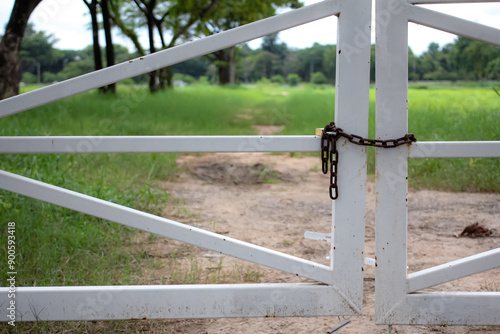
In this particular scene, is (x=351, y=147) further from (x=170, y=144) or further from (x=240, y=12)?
(x=240, y=12)

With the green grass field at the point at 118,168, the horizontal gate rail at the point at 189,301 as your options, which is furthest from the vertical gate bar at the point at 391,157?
the green grass field at the point at 118,168

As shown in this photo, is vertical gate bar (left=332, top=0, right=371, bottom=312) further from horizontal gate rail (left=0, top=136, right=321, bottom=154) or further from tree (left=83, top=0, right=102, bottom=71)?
tree (left=83, top=0, right=102, bottom=71)

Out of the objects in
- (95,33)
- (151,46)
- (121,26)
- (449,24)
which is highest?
(121,26)

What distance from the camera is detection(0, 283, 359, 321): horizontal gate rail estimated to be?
2125mm

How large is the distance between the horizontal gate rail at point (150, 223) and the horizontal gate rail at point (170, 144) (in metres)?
0.15

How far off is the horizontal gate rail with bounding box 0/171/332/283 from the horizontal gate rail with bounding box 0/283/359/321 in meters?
0.11

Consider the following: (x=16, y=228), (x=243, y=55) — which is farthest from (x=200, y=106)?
(x=243, y=55)

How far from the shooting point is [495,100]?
7.75 meters

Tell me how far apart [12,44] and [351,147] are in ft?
30.3

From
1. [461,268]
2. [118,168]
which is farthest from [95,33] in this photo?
[461,268]

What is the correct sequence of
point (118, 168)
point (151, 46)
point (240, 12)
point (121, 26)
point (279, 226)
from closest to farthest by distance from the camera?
point (279, 226), point (118, 168), point (121, 26), point (151, 46), point (240, 12)

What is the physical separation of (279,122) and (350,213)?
12095mm

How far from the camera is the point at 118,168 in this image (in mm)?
6152

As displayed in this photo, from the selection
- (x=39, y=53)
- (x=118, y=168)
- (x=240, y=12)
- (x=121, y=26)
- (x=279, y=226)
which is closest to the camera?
(x=279, y=226)
